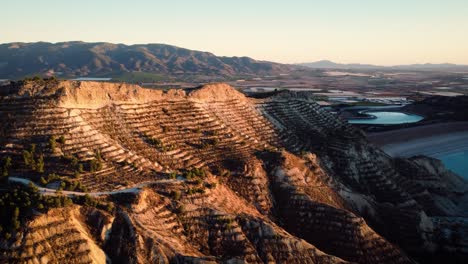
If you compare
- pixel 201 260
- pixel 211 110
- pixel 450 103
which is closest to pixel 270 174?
pixel 211 110

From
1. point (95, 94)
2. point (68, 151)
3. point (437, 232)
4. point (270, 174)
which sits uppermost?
point (95, 94)

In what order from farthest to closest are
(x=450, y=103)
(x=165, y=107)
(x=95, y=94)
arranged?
1. (x=450, y=103)
2. (x=165, y=107)
3. (x=95, y=94)

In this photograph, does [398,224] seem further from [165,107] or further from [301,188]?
[165,107]

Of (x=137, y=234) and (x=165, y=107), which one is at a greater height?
(x=165, y=107)

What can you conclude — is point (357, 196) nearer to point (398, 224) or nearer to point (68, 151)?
point (398, 224)

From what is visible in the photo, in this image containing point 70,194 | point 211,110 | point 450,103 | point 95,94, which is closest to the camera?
point 70,194

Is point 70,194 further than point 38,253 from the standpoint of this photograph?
Yes

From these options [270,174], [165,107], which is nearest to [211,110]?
[165,107]
